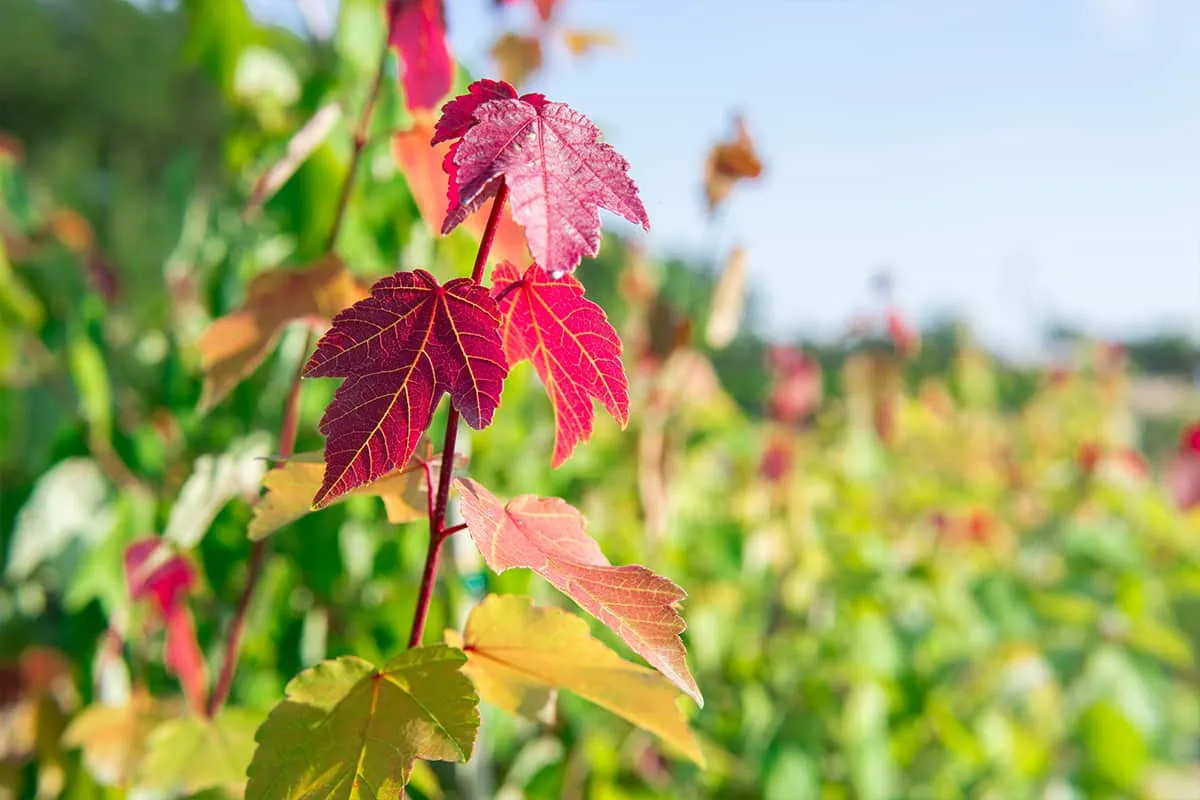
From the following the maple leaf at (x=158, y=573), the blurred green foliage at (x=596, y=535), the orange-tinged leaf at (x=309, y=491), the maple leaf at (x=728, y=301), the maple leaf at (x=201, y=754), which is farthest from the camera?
the maple leaf at (x=728, y=301)

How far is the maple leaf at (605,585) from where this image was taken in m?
0.40

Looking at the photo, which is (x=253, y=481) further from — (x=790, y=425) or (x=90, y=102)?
(x=90, y=102)

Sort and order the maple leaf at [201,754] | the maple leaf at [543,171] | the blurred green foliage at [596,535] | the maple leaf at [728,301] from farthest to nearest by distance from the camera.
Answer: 1. the maple leaf at [728,301]
2. the blurred green foliage at [596,535]
3. the maple leaf at [201,754]
4. the maple leaf at [543,171]

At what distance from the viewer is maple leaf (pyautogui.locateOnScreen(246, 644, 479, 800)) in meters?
0.41

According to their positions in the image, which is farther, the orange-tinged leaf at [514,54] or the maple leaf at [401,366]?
the orange-tinged leaf at [514,54]

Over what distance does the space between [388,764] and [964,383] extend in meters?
3.30

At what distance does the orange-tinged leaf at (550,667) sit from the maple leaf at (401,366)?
133mm

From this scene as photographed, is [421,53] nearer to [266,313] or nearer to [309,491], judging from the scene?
[266,313]

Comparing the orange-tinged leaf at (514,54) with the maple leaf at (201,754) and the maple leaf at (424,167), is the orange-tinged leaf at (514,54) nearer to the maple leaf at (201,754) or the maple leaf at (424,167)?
the maple leaf at (424,167)

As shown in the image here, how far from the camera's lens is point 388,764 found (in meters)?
0.42

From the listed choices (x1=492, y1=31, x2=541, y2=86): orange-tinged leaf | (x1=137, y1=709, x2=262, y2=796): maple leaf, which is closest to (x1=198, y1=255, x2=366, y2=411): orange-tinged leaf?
(x1=137, y1=709, x2=262, y2=796): maple leaf

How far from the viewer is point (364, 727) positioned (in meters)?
0.43

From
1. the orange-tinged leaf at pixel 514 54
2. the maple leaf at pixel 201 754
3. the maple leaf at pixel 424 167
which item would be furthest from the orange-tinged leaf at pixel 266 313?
the orange-tinged leaf at pixel 514 54

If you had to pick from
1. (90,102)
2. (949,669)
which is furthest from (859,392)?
(90,102)
